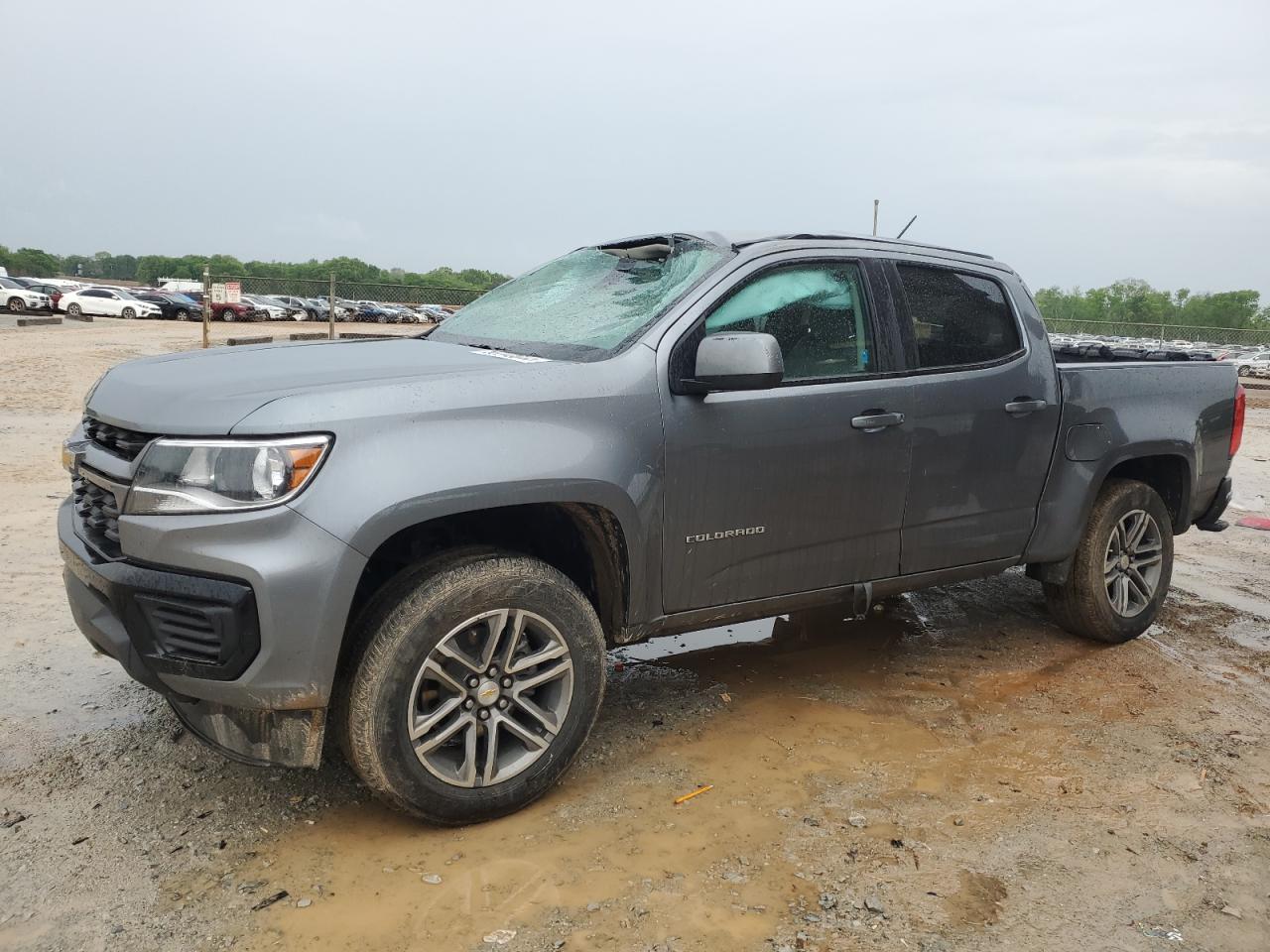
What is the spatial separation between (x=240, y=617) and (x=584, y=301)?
1793 millimetres

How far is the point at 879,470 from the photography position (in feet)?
12.7

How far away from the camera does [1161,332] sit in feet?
118

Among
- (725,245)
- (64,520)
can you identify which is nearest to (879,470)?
(725,245)

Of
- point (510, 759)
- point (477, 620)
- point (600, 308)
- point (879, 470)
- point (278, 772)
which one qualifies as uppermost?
point (600, 308)

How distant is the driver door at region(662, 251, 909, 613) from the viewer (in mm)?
3432

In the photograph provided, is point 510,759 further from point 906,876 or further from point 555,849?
point 906,876

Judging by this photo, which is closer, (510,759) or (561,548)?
(510,759)

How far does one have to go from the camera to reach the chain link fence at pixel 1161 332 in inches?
1337

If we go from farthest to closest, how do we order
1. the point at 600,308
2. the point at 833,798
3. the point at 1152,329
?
1. the point at 1152,329
2. the point at 600,308
3. the point at 833,798

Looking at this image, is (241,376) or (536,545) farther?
(536,545)

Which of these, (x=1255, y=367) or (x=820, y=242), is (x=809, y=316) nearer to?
(x=820, y=242)

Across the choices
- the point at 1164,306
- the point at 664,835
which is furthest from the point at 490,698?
the point at 1164,306

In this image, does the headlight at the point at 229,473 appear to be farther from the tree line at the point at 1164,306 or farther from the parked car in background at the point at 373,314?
the tree line at the point at 1164,306

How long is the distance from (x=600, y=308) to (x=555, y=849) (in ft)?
6.16
